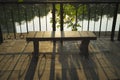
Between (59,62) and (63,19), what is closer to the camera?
(59,62)

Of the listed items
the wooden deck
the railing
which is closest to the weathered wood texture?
the wooden deck

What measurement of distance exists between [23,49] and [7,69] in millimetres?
Answer: 1178

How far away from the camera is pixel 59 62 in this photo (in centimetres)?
412

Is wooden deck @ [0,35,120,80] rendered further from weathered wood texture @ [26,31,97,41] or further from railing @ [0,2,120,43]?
railing @ [0,2,120,43]

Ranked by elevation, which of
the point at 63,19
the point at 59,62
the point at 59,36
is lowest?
the point at 59,62

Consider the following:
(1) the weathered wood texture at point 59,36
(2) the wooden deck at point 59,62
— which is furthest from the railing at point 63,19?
(1) the weathered wood texture at point 59,36

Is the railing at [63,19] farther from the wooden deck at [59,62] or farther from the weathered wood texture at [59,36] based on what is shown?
the weathered wood texture at [59,36]

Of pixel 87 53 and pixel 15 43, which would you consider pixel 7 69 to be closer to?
pixel 15 43

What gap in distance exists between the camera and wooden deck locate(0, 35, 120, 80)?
355 cm

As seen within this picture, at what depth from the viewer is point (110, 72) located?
12.1ft

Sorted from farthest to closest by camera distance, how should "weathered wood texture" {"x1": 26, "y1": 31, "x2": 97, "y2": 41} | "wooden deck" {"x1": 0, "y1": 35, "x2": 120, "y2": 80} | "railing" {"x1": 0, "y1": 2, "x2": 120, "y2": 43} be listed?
"railing" {"x1": 0, "y1": 2, "x2": 120, "y2": 43}, "weathered wood texture" {"x1": 26, "y1": 31, "x2": 97, "y2": 41}, "wooden deck" {"x1": 0, "y1": 35, "x2": 120, "y2": 80}

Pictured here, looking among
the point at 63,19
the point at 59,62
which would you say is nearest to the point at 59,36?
the point at 59,62

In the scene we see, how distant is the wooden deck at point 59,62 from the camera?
355 centimetres

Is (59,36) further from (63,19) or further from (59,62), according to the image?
(63,19)
